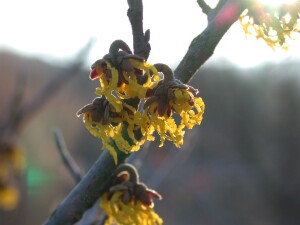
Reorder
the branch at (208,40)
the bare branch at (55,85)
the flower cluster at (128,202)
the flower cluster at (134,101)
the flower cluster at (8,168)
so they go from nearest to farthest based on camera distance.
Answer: the flower cluster at (134,101) → the branch at (208,40) → the flower cluster at (128,202) → the bare branch at (55,85) → the flower cluster at (8,168)

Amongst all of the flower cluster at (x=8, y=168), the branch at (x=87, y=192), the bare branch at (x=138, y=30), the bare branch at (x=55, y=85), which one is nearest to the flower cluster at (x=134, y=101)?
the bare branch at (x=138, y=30)

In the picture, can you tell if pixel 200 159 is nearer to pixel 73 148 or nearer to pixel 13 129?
pixel 73 148

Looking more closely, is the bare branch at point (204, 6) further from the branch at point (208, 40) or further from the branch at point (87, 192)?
the branch at point (87, 192)

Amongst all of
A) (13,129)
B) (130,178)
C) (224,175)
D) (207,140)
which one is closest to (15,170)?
(13,129)

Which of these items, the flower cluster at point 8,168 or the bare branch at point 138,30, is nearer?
the bare branch at point 138,30

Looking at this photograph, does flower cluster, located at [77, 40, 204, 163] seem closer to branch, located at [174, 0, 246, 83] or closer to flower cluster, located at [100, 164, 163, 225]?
branch, located at [174, 0, 246, 83]

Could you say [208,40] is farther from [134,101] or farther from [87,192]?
[87,192]
